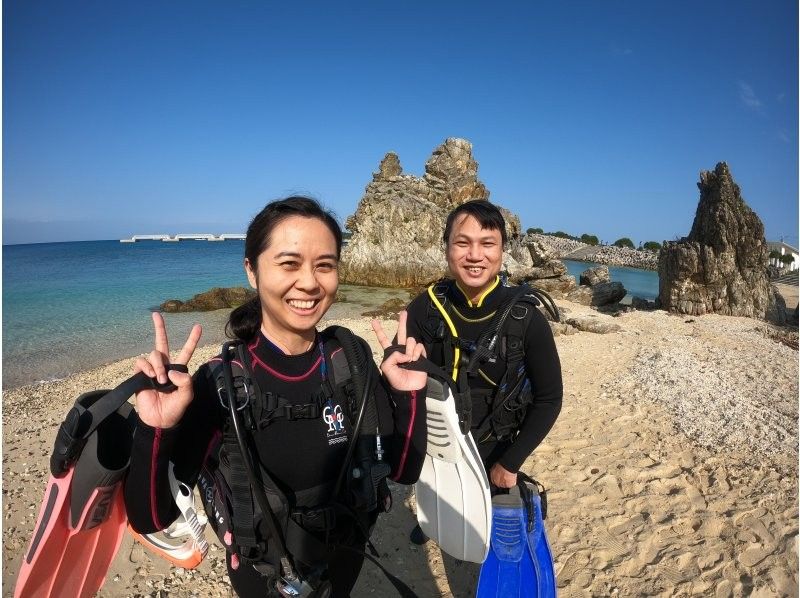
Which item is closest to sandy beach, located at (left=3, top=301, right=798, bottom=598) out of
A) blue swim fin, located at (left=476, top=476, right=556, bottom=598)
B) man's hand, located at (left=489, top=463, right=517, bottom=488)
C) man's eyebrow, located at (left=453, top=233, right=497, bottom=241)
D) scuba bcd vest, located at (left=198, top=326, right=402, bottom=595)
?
blue swim fin, located at (left=476, top=476, right=556, bottom=598)

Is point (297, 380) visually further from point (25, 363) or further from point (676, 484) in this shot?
point (25, 363)

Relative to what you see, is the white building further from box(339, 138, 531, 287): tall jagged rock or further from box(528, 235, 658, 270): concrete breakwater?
box(339, 138, 531, 287): tall jagged rock

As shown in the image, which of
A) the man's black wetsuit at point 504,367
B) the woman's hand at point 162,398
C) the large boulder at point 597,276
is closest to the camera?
the woman's hand at point 162,398

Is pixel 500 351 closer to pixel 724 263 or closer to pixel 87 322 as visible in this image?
pixel 724 263

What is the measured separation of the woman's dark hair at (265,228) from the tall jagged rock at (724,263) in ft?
66.3

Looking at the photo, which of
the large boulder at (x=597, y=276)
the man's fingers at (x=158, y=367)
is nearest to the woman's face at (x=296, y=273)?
the man's fingers at (x=158, y=367)

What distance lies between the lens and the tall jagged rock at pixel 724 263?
16859 mm

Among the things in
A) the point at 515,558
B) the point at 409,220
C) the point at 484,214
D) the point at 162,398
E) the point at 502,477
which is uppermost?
the point at 409,220

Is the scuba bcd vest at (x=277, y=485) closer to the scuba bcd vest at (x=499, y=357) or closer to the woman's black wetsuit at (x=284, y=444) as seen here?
the woman's black wetsuit at (x=284, y=444)

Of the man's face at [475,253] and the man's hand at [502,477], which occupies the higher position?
the man's face at [475,253]

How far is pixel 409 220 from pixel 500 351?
101 ft

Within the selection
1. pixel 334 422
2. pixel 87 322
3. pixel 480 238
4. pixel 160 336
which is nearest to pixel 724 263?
pixel 480 238

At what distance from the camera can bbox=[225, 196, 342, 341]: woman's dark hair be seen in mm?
1873

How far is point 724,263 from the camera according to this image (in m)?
17.0
